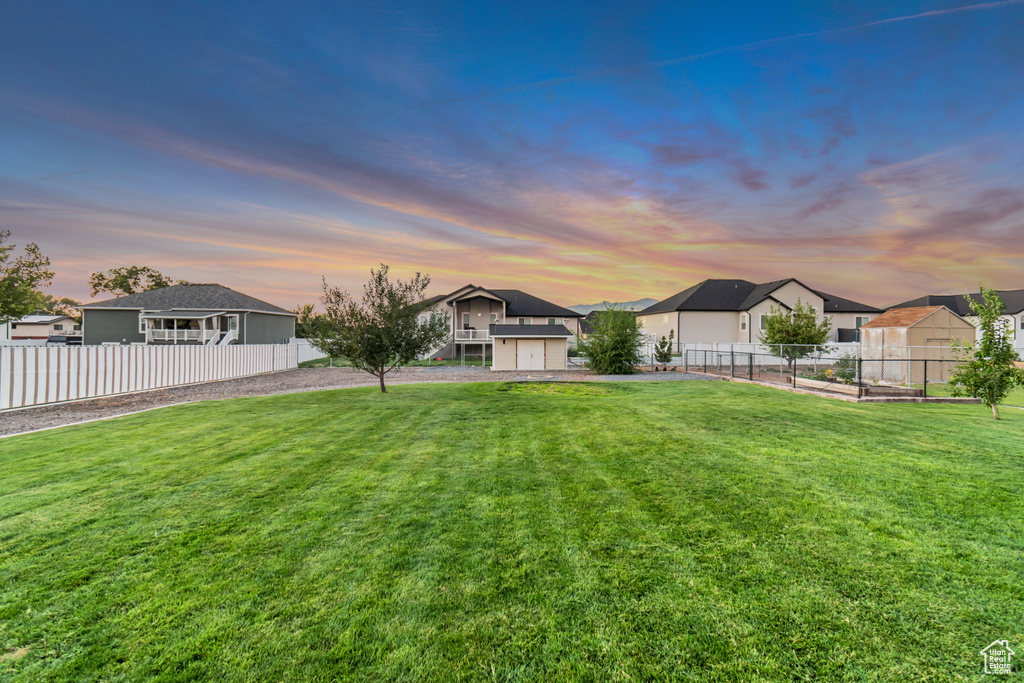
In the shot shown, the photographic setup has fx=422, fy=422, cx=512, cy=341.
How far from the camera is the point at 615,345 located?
25344mm

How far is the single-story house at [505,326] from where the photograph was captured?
29531mm

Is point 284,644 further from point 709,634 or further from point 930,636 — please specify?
→ point 930,636

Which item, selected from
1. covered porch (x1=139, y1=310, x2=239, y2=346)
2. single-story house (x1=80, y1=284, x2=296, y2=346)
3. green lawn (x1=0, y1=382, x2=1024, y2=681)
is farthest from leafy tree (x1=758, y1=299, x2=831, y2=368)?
covered porch (x1=139, y1=310, x2=239, y2=346)

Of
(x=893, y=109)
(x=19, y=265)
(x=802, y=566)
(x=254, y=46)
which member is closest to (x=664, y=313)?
(x=893, y=109)

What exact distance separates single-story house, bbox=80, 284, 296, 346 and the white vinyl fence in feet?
49.0

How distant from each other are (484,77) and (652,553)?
48.2 feet

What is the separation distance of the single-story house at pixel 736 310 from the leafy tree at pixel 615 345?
1004 cm

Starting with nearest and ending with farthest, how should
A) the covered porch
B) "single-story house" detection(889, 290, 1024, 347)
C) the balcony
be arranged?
1. the covered porch
2. the balcony
3. "single-story house" detection(889, 290, 1024, 347)

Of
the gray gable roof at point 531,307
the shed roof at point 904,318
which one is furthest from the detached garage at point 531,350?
the shed roof at point 904,318

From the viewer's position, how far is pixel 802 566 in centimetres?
349

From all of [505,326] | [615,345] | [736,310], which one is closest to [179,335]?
[505,326]

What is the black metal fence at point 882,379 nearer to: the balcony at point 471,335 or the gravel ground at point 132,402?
the gravel ground at point 132,402

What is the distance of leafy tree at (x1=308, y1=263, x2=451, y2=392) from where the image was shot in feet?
48.1
